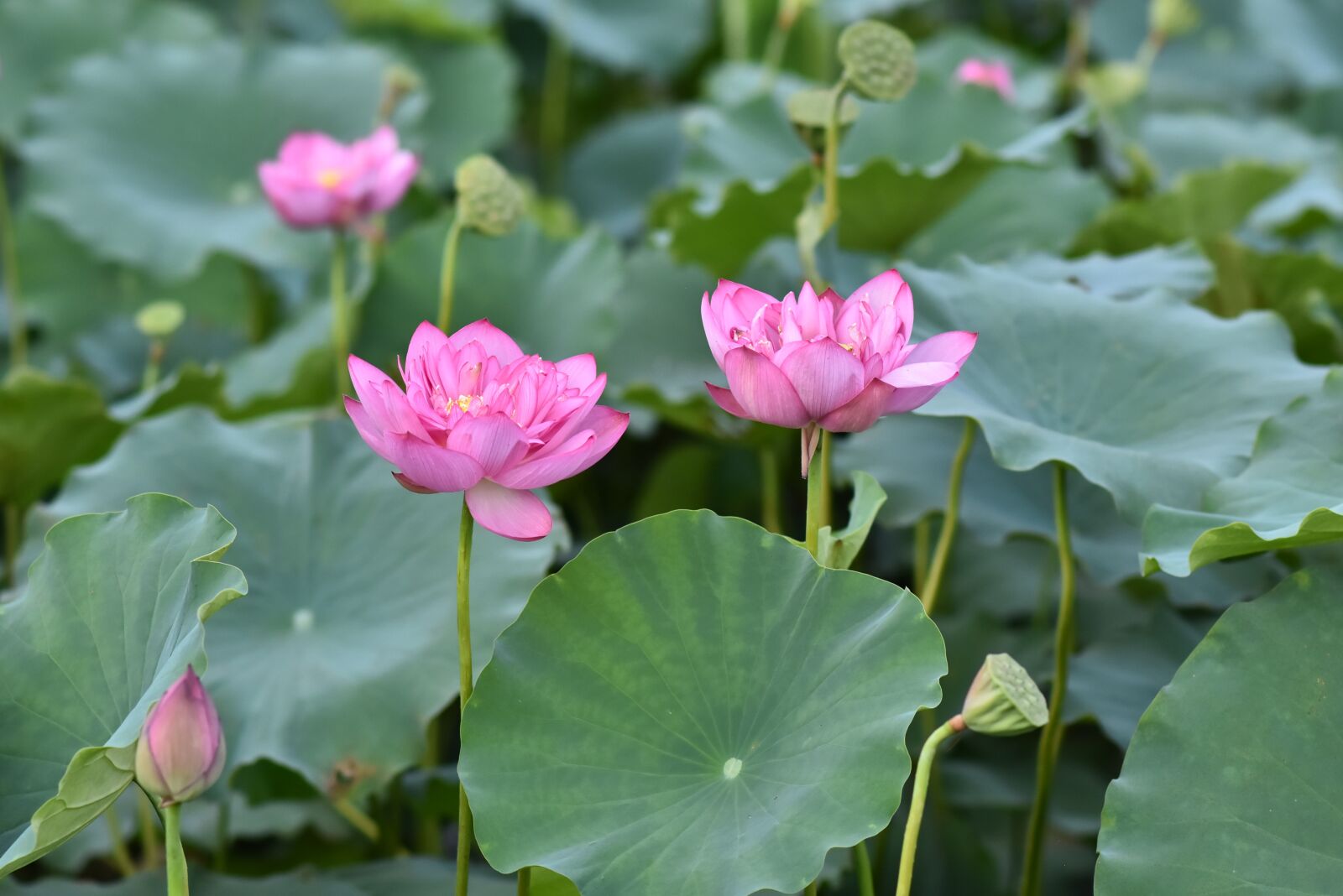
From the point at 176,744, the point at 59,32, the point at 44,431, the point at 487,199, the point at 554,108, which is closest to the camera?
the point at 176,744

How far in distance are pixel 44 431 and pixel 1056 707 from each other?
3.29 ft

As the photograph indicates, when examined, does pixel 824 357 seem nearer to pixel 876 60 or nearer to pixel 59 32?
pixel 876 60

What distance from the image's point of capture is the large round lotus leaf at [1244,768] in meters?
0.77

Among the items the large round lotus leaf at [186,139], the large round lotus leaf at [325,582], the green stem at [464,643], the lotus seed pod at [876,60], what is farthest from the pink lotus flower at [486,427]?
the large round lotus leaf at [186,139]

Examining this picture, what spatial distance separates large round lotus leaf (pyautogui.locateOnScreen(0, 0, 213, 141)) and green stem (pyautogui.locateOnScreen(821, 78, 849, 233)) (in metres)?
1.55

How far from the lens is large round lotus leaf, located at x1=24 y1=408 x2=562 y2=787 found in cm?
100

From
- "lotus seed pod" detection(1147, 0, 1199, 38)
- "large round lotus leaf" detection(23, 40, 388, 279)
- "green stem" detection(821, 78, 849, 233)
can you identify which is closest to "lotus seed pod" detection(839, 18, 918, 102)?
"green stem" detection(821, 78, 849, 233)

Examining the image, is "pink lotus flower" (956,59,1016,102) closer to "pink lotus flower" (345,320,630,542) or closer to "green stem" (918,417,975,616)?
"green stem" (918,417,975,616)

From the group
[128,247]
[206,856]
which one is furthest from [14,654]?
[128,247]

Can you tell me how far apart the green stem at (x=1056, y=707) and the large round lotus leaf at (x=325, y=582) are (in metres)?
0.41

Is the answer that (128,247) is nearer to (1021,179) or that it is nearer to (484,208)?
(484,208)

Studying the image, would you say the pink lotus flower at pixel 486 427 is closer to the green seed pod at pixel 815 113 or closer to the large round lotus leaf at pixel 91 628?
the large round lotus leaf at pixel 91 628

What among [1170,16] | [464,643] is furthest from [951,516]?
[1170,16]

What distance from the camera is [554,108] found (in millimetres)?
2674
